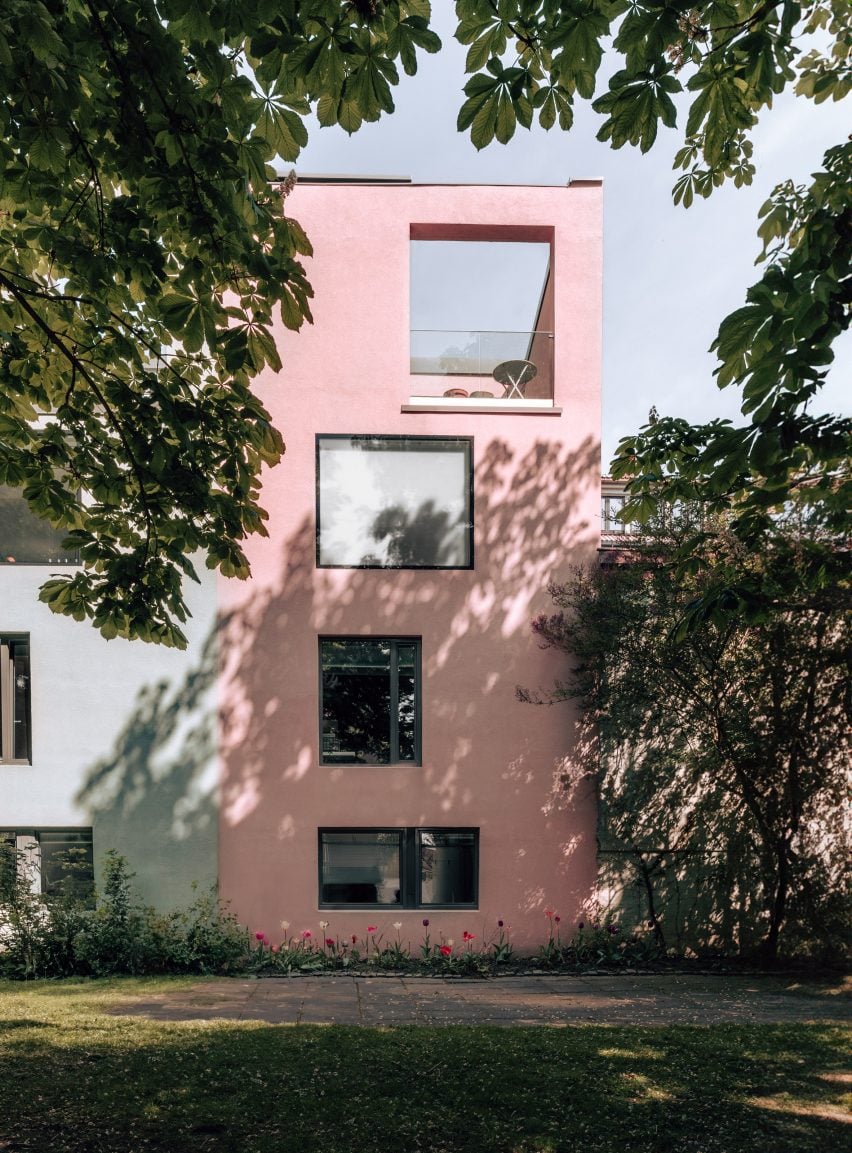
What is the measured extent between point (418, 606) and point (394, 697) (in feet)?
4.15

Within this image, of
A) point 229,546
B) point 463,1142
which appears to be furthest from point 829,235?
point 463,1142

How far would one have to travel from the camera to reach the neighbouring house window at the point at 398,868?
1052cm

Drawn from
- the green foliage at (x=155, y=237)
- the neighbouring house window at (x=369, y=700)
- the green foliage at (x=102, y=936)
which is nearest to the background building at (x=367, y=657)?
the neighbouring house window at (x=369, y=700)

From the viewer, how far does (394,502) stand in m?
11.0

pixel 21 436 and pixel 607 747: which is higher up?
pixel 21 436

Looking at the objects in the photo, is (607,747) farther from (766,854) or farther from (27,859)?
(27,859)

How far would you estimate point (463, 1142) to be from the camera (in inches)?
177

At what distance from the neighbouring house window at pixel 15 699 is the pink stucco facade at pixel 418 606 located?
2560 mm

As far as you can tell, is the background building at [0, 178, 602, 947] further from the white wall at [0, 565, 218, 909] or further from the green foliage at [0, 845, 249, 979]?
the green foliage at [0, 845, 249, 979]

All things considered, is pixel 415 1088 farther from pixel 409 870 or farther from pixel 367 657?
pixel 367 657

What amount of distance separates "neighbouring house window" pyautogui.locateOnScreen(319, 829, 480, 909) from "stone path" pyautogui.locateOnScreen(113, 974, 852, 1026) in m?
1.12

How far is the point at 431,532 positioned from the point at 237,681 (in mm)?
3263

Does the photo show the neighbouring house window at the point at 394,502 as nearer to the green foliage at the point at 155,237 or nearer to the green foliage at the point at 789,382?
the green foliage at the point at 155,237

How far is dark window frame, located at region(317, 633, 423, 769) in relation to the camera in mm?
10695
